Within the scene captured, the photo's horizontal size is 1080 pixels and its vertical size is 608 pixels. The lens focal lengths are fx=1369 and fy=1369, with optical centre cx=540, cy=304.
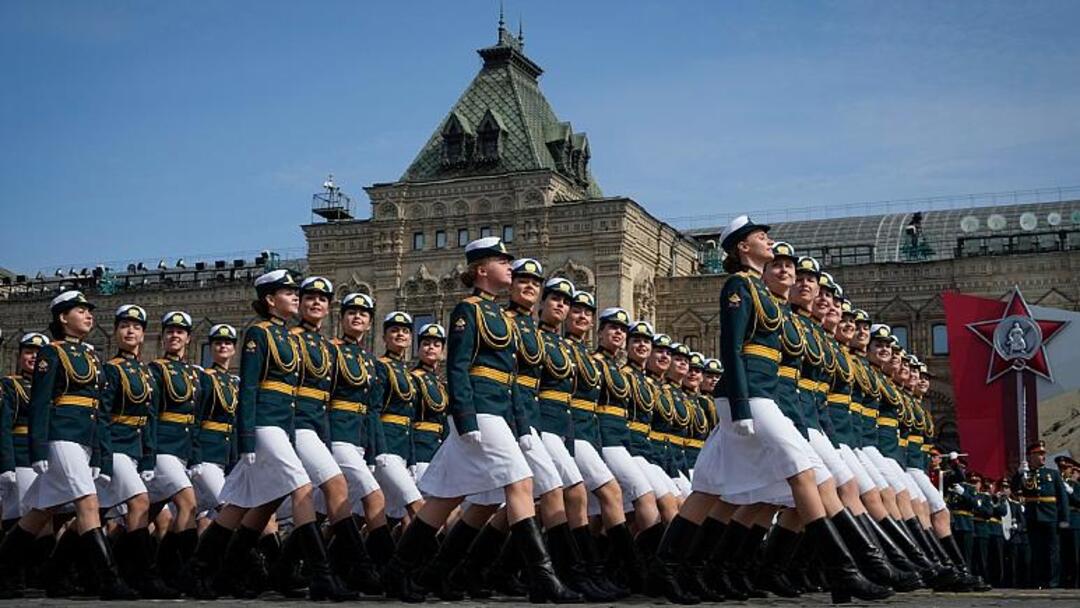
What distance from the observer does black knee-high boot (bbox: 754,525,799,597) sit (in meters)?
9.41

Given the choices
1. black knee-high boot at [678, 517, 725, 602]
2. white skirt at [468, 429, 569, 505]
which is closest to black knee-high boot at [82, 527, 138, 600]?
white skirt at [468, 429, 569, 505]

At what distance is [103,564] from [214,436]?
2195 millimetres

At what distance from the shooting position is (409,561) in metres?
9.03

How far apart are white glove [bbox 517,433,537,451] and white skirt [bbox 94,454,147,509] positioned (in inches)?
143

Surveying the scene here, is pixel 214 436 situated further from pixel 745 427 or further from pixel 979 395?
pixel 979 395

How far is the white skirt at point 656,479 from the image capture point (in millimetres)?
11484

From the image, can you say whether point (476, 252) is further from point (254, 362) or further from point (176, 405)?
point (176, 405)

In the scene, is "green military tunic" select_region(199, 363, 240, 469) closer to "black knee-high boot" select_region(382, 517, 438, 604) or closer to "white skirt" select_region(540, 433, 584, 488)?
"black knee-high boot" select_region(382, 517, 438, 604)

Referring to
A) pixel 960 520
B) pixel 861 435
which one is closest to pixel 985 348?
pixel 960 520

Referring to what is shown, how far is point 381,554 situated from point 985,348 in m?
27.7

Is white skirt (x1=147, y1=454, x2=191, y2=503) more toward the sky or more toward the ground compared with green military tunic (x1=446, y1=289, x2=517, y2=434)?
more toward the ground

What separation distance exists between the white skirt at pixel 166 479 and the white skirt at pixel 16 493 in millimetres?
1430

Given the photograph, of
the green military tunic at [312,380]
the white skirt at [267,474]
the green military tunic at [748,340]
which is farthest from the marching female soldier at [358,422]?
the green military tunic at [748,340]

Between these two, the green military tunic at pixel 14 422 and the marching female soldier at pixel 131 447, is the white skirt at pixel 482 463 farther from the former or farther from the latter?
the green military tunic at pixel 14 422
